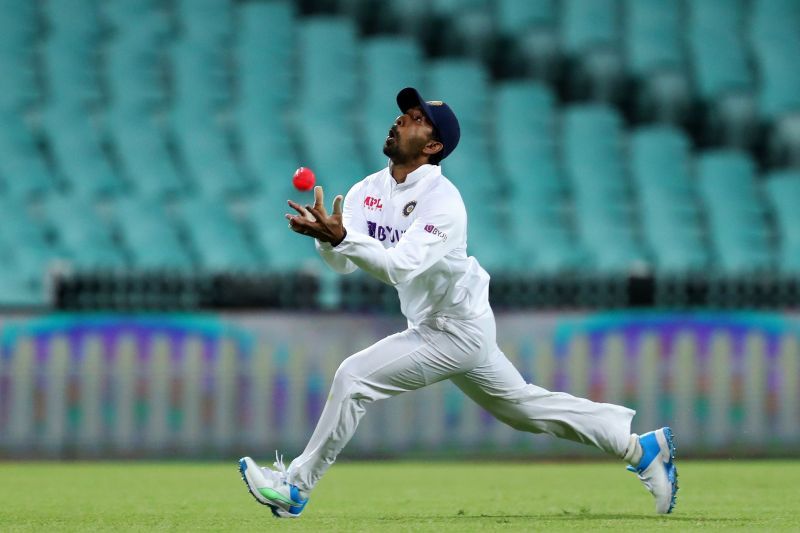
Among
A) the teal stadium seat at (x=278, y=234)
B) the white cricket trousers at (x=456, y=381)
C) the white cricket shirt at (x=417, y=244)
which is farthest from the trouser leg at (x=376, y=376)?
the teal stadium seat at (x=278, y=234)

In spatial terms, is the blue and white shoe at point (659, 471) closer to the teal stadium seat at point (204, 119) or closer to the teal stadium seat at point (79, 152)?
the teal stadium seat at point (204, 119)

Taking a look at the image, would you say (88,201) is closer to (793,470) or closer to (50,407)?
(50,407)

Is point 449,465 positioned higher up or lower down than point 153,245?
lower down

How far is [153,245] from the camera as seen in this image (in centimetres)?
1268

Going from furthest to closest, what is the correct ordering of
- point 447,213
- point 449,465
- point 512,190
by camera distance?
Result: point 512,190 < point 449,465 < point 447,213

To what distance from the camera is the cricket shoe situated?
592 centimetres

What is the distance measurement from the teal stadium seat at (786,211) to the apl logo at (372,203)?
7411 millimetres

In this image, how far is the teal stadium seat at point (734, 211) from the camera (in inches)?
514

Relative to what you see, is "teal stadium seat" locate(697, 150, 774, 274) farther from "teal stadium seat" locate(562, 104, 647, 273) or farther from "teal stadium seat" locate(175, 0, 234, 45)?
"teal stadium seat" locate(175, 0, 234, 45)

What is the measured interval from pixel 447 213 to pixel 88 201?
25.5 ft

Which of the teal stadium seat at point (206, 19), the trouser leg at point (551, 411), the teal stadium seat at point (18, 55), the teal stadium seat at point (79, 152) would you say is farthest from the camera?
the teal stadium seat at point (206, 19)

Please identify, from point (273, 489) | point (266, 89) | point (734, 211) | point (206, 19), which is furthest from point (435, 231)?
point (206, 19)

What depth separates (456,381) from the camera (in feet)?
21.0

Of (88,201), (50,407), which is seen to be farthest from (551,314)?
(88,201)
